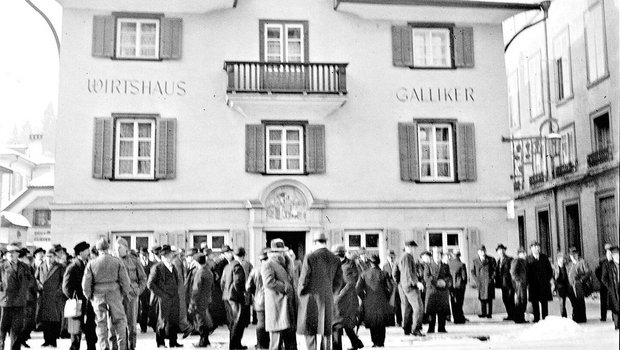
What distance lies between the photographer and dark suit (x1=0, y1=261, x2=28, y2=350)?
12.0 m

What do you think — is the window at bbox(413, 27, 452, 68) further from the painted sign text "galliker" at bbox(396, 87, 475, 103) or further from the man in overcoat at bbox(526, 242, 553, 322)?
the man in overcoat at bbox(526, 242, 553, 322)

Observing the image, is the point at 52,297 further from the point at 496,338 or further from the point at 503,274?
the point at 503,274

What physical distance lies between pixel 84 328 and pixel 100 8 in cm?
1126

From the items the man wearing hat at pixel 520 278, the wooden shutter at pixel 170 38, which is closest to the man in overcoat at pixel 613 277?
the man wearing hat at pixel 520 278

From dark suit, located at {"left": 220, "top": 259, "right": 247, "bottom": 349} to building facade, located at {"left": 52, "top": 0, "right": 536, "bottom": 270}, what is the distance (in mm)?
7103

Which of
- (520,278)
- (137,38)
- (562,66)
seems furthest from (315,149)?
(562,66)

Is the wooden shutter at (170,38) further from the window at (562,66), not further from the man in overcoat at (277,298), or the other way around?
the window at (562,66)

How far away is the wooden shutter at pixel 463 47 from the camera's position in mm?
21734

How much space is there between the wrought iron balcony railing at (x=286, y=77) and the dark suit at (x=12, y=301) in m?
9.17

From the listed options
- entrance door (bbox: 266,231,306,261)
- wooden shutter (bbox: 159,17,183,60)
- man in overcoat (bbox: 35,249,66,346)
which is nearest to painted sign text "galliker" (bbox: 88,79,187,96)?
wooden shutter (bbox: 159,17,183,60)

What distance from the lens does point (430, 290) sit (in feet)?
51.4

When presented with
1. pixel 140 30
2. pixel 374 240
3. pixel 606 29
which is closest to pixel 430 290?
pixel 374 240

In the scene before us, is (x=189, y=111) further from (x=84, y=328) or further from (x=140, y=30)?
(x=84, y=328)

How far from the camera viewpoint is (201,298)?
1396cm
